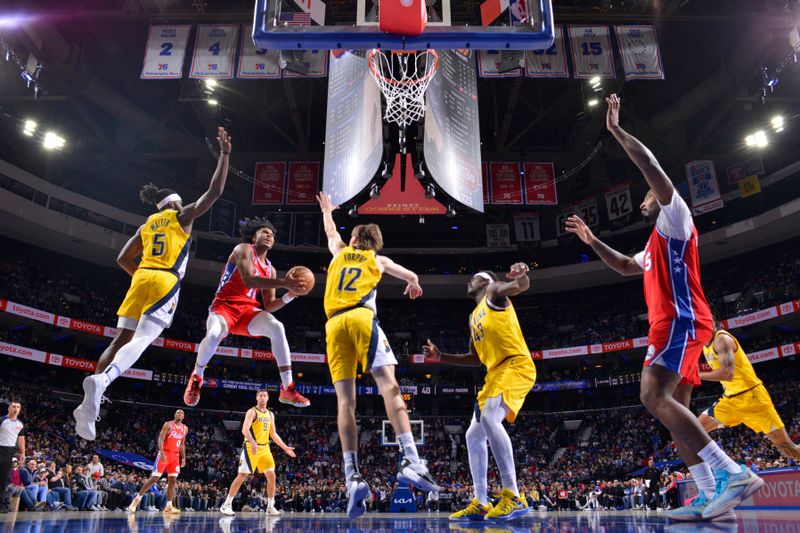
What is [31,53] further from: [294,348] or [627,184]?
[627,184]

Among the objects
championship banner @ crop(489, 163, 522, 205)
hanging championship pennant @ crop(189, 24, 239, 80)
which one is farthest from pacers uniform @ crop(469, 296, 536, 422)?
championship banner @ crop(489, 163, 522, 205)

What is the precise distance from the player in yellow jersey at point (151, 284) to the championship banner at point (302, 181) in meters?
14.9

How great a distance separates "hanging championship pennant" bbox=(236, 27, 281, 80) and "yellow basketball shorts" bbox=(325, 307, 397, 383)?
36.6ft

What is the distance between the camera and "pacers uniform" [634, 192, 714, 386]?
12.9 ft

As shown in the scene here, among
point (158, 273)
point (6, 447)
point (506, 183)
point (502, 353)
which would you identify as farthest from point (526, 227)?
point (158, 273)

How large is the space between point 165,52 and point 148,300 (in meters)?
11.4

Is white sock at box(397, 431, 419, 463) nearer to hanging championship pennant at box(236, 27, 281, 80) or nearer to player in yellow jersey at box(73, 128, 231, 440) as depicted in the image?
player in yellow jersey at box(73, 128, 231, 440)

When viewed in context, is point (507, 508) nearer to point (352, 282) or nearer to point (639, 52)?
point (352, 282)

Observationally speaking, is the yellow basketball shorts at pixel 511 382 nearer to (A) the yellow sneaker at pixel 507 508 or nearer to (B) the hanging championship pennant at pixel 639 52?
(A) the yellow sneaker at pixel 507 508

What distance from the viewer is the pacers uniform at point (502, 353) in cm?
539

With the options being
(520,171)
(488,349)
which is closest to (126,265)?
(488,349)

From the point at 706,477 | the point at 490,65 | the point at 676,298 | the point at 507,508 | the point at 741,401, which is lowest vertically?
the point at 507,508

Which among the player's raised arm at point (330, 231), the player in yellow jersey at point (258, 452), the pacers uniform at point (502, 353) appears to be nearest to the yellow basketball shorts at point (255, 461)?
the player in yellow jersey at point (258, 452)

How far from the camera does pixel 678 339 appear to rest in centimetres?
393
